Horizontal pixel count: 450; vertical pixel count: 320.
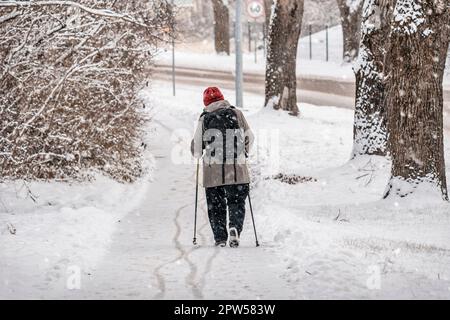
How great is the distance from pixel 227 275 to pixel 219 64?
105 feet

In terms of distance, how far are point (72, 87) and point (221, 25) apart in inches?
1193

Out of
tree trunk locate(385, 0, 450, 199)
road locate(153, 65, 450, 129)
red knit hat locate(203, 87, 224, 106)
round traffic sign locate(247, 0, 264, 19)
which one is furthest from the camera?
round traffic sign locate(247, 0, 264, 19)

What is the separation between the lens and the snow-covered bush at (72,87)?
1036 centimetres

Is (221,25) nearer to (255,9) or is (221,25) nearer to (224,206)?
(255,9)

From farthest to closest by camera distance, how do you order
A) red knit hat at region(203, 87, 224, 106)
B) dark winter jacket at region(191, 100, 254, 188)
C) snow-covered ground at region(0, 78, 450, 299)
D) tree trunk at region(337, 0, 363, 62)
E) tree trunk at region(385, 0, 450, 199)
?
tree trunk at region(337, 0, 363, 62) → tree trunk at region(385, 0, 450, 199) → red knit hat at region(203, 87, 224, 106) → dark winter jacket at region(191, 100, 254, 188) → snow-covered ground at region(0, 78, 450, 299)

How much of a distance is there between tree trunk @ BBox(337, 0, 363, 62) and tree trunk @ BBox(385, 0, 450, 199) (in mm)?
24352

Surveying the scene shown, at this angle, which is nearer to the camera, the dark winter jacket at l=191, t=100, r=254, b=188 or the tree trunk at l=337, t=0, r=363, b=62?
the dark winter jacket at l=191, t=100, r=254, b=188

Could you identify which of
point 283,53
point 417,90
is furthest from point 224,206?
point 283,53

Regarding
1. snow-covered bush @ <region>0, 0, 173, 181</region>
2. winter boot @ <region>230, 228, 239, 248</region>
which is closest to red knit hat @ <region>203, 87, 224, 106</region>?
snow-covered bush @ <region>0, 0, 173, 181</region>

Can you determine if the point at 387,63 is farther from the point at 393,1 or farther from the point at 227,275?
the point at 227,275

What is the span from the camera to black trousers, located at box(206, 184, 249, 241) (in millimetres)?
8938

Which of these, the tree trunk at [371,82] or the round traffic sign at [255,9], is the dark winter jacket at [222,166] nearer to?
the tree trunk at [371,82]

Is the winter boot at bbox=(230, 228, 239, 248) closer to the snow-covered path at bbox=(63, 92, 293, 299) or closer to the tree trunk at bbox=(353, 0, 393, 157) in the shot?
the snow-covered path at bbox=(63, 92, 293, 299)

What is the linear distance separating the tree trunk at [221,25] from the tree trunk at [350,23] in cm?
785
